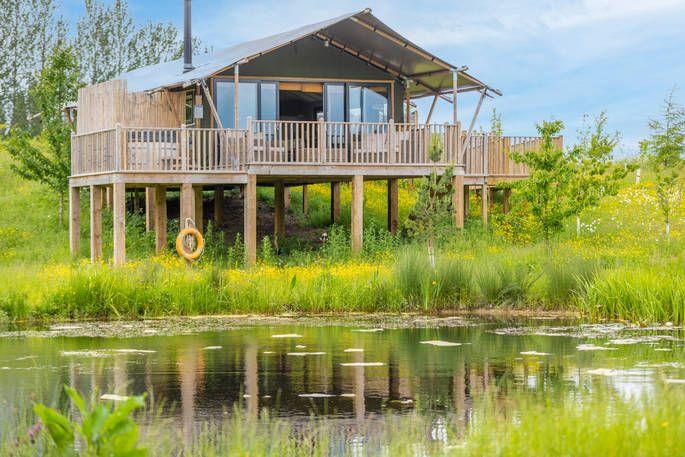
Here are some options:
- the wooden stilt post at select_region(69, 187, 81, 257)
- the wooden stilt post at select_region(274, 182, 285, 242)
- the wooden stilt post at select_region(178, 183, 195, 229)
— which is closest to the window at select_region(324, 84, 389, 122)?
the wooden stilt post at select_region(274, 182, 285, 242)

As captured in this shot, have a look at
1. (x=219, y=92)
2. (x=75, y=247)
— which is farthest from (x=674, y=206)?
(x=75, y=247)

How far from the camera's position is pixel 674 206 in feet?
118

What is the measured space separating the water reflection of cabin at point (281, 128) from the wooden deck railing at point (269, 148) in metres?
0.04

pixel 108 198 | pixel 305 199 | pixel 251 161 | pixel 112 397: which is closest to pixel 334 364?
pixel 112 397

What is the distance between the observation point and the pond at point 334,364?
11.2 metres

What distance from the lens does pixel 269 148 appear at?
91.2 feet

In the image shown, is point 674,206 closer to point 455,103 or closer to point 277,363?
point 455,103

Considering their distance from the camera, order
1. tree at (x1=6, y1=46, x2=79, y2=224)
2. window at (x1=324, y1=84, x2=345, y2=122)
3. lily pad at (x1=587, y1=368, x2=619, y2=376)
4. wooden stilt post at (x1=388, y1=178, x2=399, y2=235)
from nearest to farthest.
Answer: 1. lily pad at (x1=587, y1=368, x2=619, y2=376)
2. window at (x1=324, y1=84, x2=345, y2=122)
3. wooden stilt post at (x1=388, y1=178, x2=399, y2=235)
4. tree at (x1=6, y1=46, x2=79, y2=224)

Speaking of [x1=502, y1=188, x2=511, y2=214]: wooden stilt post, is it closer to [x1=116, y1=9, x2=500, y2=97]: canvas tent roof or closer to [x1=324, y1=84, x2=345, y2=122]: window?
[x1=116, y1=9, x2=500, y2=97]: canvas tent roof

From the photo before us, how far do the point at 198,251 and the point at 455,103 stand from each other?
8655 millimetres

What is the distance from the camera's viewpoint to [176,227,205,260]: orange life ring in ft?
85.2

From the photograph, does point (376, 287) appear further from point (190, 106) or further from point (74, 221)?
point (190, 106)

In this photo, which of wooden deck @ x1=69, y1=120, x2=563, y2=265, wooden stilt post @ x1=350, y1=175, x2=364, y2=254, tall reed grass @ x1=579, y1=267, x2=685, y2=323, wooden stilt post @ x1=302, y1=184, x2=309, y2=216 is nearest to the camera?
tall reed grass @ x1=579, y1=267, x2=685, y2=323

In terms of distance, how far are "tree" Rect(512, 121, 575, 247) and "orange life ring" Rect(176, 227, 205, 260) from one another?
778cm
